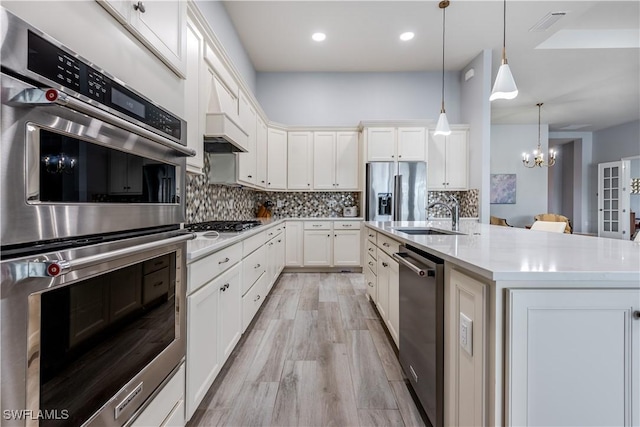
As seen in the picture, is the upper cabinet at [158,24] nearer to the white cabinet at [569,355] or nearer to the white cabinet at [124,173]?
the white cabinet at [124,173]

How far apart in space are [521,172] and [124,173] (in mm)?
8917

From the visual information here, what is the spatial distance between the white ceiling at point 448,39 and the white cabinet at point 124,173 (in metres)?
3.38

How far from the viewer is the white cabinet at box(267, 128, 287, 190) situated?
15.6ft

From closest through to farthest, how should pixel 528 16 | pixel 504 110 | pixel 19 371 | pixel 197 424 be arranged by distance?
pixel 19 371
pixel 197 424
pixel 528 16
pixel 504 110

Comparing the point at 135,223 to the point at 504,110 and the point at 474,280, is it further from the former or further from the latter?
the point at 504,110

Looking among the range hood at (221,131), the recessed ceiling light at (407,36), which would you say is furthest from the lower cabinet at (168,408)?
the recessed ceiling light at (407,36)

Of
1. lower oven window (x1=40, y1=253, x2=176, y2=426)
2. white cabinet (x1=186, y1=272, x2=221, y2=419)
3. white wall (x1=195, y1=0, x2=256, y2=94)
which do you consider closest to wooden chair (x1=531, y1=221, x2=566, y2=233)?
white cabinet (x1=186, y1=272, x2=221, y2=419)

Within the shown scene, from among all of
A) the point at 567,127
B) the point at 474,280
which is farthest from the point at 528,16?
the point at 567,127

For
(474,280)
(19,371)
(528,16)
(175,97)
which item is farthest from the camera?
(528,16)

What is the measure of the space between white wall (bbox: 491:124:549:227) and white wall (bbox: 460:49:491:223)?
11.2ft

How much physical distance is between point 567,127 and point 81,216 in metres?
10.9

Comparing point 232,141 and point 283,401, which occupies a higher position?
point 232,141

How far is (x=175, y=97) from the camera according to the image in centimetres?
131

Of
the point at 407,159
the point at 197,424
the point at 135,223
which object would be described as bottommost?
the point at 197,424
